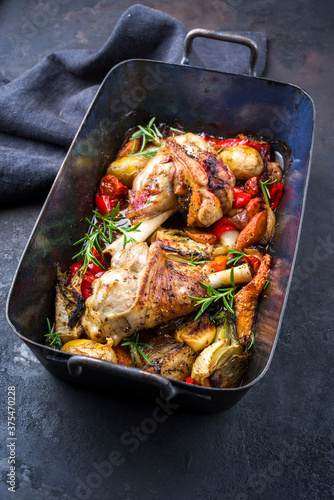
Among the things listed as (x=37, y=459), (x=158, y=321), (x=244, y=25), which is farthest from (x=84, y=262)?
(x=244, y=25)

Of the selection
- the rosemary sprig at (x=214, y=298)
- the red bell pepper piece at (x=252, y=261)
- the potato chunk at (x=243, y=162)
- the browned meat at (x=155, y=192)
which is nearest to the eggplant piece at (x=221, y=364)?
the rosemary sprig at (x=214, y=298)

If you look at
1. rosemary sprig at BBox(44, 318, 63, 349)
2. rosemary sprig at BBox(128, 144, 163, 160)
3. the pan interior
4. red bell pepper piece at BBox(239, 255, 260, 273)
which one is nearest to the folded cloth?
the pan interior

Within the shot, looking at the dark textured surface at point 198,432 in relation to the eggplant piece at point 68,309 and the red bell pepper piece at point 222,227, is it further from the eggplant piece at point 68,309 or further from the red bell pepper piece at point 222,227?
the red bell pepper piece at point 222,227

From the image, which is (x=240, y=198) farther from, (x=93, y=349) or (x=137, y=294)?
(x=93, y=349)

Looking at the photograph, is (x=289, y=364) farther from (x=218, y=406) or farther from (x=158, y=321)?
(x=158, y=321)

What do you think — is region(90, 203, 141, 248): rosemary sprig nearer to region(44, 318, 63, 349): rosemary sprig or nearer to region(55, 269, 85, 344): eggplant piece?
region(55, 269, 85, 344): eggplant piece
